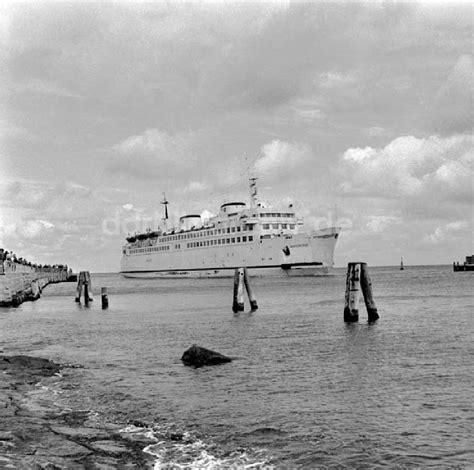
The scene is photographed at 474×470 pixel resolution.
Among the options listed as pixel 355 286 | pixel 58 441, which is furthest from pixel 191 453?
pixel 355 286

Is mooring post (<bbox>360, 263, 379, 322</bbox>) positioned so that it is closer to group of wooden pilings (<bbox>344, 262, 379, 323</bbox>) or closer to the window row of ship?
group of wooden pilings (<bbox>344, 262, 379, 323</bbox>)

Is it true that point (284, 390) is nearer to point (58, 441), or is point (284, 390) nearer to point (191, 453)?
point (191, 453)

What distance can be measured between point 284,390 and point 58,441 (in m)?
5.88

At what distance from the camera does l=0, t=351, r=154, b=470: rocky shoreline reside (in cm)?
732

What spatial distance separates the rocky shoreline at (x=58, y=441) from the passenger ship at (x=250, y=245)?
78.2 meters

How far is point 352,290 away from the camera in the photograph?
25.6m

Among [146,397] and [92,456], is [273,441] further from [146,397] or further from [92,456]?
[146,397]

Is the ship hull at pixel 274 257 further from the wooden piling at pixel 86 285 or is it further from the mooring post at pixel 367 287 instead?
the mooring post at pixel 367 287

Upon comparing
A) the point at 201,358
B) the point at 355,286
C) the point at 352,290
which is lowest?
the point at 201,358

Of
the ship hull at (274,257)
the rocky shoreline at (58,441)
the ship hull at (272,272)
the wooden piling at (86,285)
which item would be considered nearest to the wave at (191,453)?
the rocky shoreline at (58,441)

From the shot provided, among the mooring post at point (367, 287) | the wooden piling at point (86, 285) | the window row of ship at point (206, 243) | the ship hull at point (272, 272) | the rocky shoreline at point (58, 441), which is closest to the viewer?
the rocky shoreline at point (58, 441)

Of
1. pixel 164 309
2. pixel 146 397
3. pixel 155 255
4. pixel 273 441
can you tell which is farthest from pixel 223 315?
pixel 155 255

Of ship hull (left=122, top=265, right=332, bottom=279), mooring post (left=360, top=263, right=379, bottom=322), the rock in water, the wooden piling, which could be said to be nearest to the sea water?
the rock in water

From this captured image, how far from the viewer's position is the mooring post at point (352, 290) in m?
25.0
